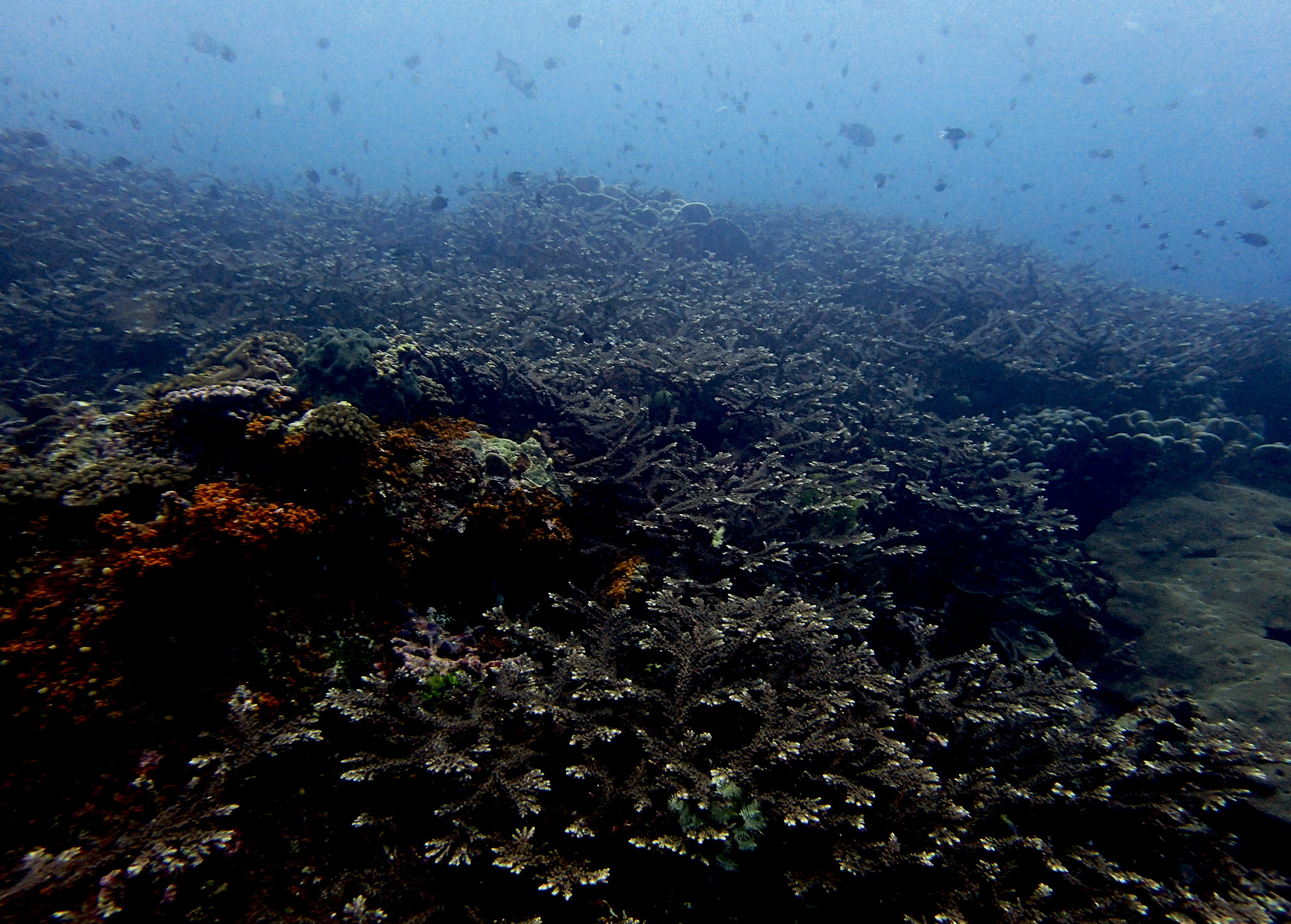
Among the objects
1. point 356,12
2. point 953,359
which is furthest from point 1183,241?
point 356,12

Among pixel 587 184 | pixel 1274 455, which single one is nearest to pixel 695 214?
pixel 587 184

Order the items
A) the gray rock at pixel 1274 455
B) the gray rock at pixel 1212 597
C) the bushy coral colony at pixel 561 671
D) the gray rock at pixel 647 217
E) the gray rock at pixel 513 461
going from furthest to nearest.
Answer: the gray rock at pixel 647 217
the gray rock at pixel 1274 455
the gray rock at pixel 1212 597
the gray rock at pixel 513 461
the bushy coral colony at pixel 561 671

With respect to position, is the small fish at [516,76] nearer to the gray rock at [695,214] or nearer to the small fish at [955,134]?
the gray rock at [695,214]

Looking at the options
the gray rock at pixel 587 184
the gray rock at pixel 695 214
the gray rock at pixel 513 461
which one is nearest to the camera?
the gray rock at pixel 513 461

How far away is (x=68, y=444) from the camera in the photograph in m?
3.28

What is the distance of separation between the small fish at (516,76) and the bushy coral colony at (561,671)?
37312 mm

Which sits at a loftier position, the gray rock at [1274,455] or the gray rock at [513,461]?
the gray rock at [1274,455]

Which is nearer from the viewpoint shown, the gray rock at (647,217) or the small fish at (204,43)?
the gray rock at (647,217)

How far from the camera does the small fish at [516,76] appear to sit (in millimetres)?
35344

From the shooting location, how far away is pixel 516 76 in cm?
3622

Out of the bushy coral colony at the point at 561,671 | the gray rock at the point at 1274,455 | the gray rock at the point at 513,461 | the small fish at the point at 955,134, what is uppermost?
the small fish at the point at 955,134

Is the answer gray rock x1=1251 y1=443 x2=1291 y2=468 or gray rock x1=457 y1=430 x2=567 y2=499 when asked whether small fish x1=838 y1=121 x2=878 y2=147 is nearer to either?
gray rock x1=1251 y1=443 x2=1291 y2=468

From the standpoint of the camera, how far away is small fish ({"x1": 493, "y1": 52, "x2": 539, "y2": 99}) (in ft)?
116

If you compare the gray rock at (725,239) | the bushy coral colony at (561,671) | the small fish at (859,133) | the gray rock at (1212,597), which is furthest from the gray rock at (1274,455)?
the small fish at (859,133)
